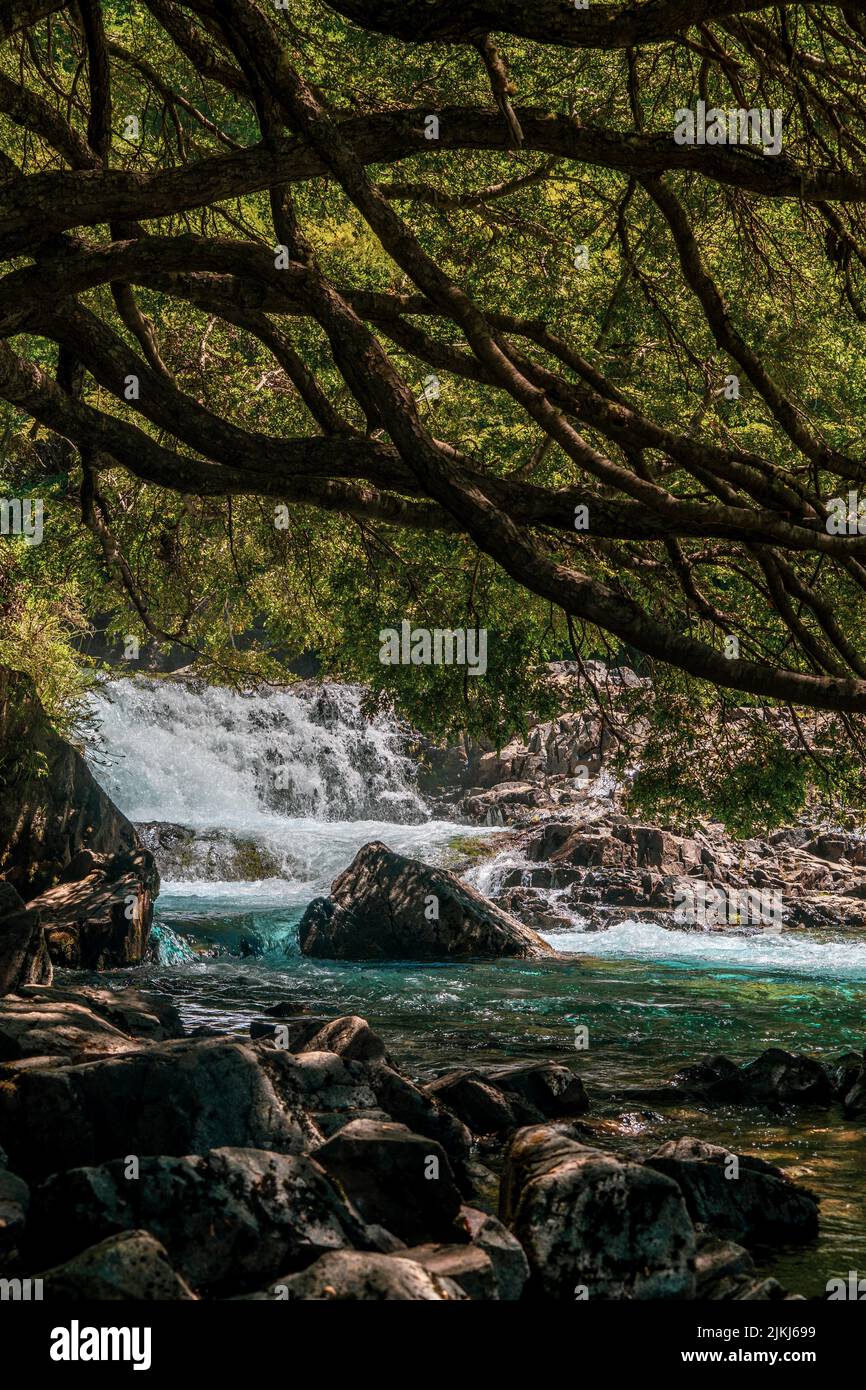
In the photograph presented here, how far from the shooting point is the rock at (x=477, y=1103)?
816cm

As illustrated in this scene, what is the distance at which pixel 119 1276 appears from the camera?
450 cm

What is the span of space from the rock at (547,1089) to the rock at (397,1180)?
275cm

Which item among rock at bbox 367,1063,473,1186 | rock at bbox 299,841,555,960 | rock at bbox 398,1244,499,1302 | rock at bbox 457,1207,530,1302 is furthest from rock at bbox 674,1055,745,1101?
rock at bbox 299,841,555,960

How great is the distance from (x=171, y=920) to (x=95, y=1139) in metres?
12.8

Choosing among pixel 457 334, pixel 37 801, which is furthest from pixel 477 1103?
pixel 37 801

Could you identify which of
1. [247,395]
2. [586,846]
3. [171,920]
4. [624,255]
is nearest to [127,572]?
[247,395]

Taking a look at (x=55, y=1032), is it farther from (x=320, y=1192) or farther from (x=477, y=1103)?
(x=320, y=1192)

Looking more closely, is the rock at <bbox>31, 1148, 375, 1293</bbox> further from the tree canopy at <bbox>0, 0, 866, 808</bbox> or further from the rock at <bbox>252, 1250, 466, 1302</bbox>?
the tree canopy at <bbox>0, 0, 866, 808</bbox>

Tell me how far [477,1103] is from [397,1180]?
2.42 m

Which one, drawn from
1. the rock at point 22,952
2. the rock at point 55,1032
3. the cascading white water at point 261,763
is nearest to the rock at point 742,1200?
the rock at point 55,1032

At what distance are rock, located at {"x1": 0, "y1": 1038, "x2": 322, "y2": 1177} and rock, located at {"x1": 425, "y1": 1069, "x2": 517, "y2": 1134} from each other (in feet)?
6.11

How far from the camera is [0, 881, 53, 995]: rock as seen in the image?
1082 cm
